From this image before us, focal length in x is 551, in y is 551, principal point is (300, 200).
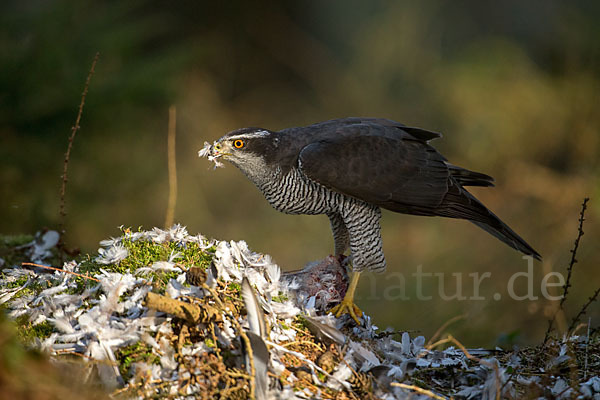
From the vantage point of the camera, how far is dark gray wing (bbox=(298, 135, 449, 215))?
3562mm

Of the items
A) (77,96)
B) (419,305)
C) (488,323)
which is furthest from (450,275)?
(77,96)

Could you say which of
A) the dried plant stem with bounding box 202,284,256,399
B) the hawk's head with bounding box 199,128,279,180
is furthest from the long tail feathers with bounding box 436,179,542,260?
the dried plant stem with bounding box 202,284,256,399

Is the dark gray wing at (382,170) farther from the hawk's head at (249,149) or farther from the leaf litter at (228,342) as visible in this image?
the leaf litter at (228,342)

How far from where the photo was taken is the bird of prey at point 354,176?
360 cm

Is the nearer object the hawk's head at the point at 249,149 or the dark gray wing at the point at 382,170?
the dark gray wing at the point at 382,170

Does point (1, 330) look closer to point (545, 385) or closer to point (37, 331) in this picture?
point (37, 331)

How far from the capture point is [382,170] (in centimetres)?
371

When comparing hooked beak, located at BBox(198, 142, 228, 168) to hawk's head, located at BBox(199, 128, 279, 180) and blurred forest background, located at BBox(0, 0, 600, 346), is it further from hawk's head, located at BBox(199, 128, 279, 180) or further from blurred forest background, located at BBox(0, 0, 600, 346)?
blurred forest background, located at BBox(0, 0, 600, 346)

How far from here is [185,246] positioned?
9.50 feet

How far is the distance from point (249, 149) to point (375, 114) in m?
5.55

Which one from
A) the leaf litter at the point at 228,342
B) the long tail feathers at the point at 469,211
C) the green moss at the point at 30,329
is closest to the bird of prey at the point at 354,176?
the long tail feathers at the point at 469,211

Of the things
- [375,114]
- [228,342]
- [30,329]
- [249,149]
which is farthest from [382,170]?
[375,114]

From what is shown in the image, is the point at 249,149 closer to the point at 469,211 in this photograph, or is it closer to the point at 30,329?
the point at 469,211

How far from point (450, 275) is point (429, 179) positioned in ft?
9.33
